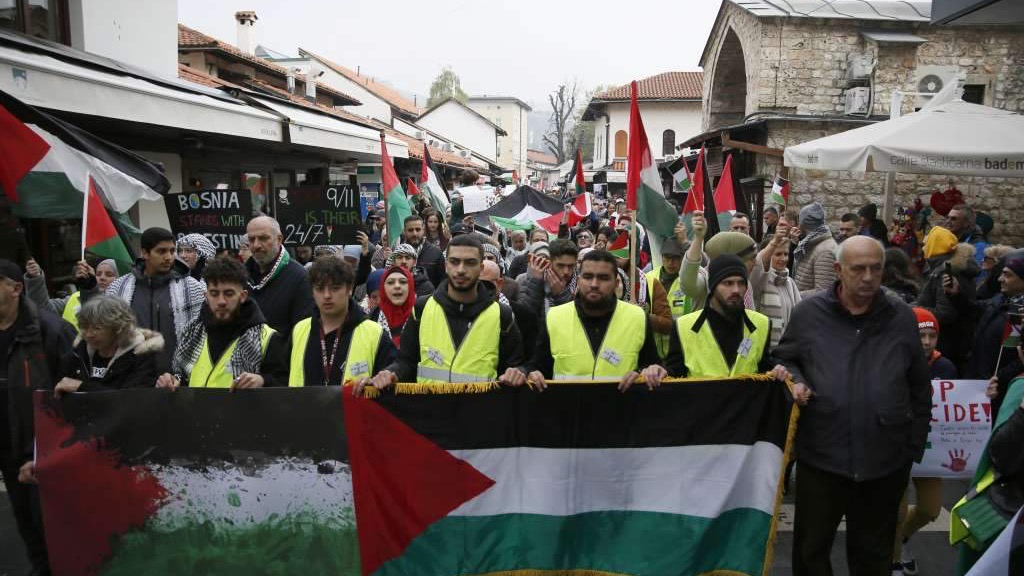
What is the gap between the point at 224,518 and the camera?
12.3 ft

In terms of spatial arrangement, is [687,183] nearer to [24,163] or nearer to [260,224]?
[260,224]

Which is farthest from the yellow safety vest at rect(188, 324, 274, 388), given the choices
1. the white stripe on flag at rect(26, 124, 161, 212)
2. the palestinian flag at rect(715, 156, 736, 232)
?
the palestinian flag at rect(715, 156, 736, 232)

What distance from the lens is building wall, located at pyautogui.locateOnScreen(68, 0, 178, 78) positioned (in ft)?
32.3

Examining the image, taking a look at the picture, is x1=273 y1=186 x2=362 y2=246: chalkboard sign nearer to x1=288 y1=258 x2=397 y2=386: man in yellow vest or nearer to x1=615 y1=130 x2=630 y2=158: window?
x1=288 y1=258 x2=397 y2=386: man in yellow vest

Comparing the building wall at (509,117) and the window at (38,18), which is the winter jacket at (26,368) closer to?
the window at (38,18)

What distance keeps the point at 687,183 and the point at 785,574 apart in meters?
8.12

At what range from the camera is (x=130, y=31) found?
11008 mm

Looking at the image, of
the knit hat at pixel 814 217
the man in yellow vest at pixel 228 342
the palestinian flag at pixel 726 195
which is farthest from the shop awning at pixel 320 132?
the man in yellow vest at pixel 228 342

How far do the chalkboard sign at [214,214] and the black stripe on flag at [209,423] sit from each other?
3.23 m

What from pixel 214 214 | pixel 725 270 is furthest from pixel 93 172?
pixel 725 270

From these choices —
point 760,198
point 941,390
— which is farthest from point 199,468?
point 760,198

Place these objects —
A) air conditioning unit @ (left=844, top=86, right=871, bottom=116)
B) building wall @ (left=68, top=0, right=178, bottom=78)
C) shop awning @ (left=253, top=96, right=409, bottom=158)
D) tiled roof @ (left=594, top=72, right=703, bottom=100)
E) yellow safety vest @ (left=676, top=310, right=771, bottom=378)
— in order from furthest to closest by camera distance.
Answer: tiled roof @ (left=594, top=72, right=703, bottom=100)
air conditioning unit @ (left=844, top=86, right=871, bottom=116)
shop awning @ (left=253, top=96, right=409, bottom=158)
building wall @ (left=68, top=0, right=178, bottom=78)
yellow safety vest @ (left=676, top=310, right=771, bottom=378)

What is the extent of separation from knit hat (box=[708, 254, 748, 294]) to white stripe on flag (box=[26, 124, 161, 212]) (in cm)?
423

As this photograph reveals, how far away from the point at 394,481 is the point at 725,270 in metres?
2.01
